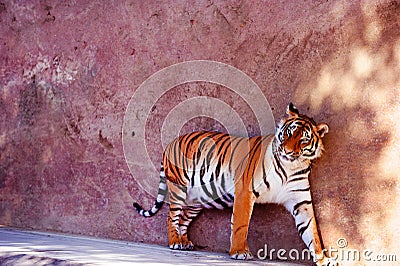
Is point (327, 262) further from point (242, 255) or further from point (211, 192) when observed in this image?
point (211, 192)

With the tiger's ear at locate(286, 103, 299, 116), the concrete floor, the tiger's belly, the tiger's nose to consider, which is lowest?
the concrete floor

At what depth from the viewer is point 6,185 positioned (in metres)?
6.80

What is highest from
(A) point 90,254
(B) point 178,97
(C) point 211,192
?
(B) point 178,97

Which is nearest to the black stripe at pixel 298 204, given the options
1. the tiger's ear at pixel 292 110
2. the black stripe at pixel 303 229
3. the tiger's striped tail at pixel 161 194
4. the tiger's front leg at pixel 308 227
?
the tiger's front leg at pixel 308 227

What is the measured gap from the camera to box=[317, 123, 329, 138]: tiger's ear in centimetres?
429

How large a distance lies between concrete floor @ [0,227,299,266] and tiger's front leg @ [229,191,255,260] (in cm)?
9

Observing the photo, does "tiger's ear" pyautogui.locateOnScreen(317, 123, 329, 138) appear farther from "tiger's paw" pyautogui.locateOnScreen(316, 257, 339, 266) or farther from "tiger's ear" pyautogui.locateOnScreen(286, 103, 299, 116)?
"tiger's paw" pyautogui.locateOnScreen(316, 257, 339, 266)

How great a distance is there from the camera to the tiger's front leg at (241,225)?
4.35 meters

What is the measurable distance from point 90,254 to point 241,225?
1.03 meters

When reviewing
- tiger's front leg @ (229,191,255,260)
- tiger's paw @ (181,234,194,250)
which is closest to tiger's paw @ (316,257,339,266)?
tiger's front leg @ (229,191,255,260)

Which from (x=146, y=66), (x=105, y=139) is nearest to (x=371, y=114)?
(x=146, y=66)

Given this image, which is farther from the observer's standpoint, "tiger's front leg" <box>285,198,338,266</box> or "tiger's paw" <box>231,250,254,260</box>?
"tiger's paw" <box>231,250,254,260</box>

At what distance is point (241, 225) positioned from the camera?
4.40 metres

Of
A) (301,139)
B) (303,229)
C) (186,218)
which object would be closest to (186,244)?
(186,218)
